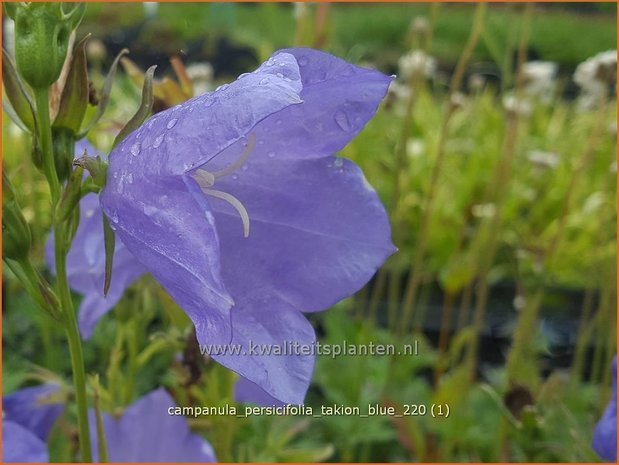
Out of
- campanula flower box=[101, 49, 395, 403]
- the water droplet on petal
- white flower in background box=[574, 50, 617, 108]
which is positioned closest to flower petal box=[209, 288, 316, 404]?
campanula flower box=[101, 49, 395, 403]

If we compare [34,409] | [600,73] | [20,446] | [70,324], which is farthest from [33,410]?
[600,73]

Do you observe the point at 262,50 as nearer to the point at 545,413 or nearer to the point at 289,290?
the point at 545,413

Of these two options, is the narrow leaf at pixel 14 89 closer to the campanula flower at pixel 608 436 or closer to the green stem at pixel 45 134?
the green stem at pixel 45 134

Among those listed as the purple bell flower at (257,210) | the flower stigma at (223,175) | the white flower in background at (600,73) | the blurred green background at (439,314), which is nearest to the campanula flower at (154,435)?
the blurred green background at (439,314)

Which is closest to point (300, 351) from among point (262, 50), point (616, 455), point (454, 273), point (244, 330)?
point (244, 330)

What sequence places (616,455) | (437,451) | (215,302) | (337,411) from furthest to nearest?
(437,451) → (337,411) → (616,455) → (215,302)

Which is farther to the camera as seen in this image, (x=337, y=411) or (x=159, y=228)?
(x=337, y=411)

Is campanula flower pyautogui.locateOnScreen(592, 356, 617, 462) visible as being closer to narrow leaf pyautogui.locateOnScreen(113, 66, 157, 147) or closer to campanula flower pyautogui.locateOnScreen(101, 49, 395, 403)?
campanula flower pyautogui.locateOnScreen(101, 49, 395, 403)

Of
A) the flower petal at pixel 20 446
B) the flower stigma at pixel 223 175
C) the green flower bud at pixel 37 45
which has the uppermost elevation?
the green flower bud at pixel 37 45
